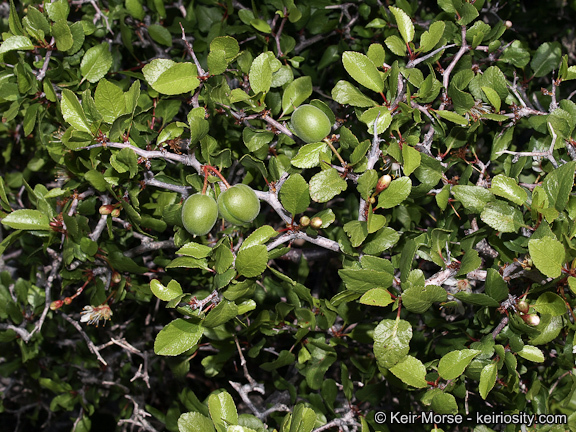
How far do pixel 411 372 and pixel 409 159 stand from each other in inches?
21.8

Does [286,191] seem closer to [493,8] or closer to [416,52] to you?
[416,52]

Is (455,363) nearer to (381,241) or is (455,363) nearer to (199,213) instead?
(381,241)

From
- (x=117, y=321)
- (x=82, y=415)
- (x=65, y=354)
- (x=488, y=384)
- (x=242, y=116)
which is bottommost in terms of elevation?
(x=82, y=415)

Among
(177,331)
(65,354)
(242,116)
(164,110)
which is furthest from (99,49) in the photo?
(65,354)

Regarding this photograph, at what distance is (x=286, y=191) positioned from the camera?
1.26 metres

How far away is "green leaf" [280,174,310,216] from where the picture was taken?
4.08ft

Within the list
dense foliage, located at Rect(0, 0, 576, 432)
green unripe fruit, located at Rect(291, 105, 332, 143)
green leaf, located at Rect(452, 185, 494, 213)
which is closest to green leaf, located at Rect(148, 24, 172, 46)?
dense foliage, located at Rect(0, 0, 576, 432)

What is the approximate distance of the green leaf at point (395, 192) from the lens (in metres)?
1.22

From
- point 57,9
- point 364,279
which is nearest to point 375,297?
point 364,279

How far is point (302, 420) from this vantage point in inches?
43.6

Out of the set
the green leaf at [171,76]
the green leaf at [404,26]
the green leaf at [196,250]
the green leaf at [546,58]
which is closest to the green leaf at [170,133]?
the green leaf at [171,76]

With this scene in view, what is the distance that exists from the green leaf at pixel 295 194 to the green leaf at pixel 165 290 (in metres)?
0.37

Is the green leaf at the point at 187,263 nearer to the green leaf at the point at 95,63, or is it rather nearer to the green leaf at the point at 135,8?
the green leaf at the point at 95,63

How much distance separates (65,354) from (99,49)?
1.37 meters
